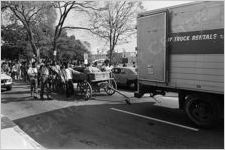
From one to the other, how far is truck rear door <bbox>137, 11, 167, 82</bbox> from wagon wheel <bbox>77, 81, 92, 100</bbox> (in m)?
3.59

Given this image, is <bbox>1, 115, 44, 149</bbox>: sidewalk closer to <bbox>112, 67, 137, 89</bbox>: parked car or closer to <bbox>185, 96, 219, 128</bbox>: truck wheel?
<bbox>185, 96, 219, 128</bbox>: truck wheel

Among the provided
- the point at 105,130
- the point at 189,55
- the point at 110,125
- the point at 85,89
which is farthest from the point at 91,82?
the point at 189,55

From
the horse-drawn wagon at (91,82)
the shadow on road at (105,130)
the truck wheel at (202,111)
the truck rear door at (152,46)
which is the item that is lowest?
the shadow on road at (105,130)

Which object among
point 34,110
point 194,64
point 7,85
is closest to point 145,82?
point 194,64

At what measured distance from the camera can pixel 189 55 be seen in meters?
7.37

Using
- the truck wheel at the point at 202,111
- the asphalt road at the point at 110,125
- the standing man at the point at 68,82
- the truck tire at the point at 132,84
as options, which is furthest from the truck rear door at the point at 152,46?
the truck tire at the point at 132,84

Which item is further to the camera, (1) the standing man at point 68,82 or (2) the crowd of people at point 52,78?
(1) the standing man at point 68,82

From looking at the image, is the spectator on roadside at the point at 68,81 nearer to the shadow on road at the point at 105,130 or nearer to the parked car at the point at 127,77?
the shadow on road at the point at 105,130

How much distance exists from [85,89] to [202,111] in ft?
20.7

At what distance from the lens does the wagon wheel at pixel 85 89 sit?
39.4 ft

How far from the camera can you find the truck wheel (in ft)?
23.0

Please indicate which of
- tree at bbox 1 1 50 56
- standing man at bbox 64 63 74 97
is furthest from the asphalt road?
tree at bbox 1 1 50 56

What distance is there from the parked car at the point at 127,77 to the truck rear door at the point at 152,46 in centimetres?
656

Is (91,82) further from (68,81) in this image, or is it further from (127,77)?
(127,77)
